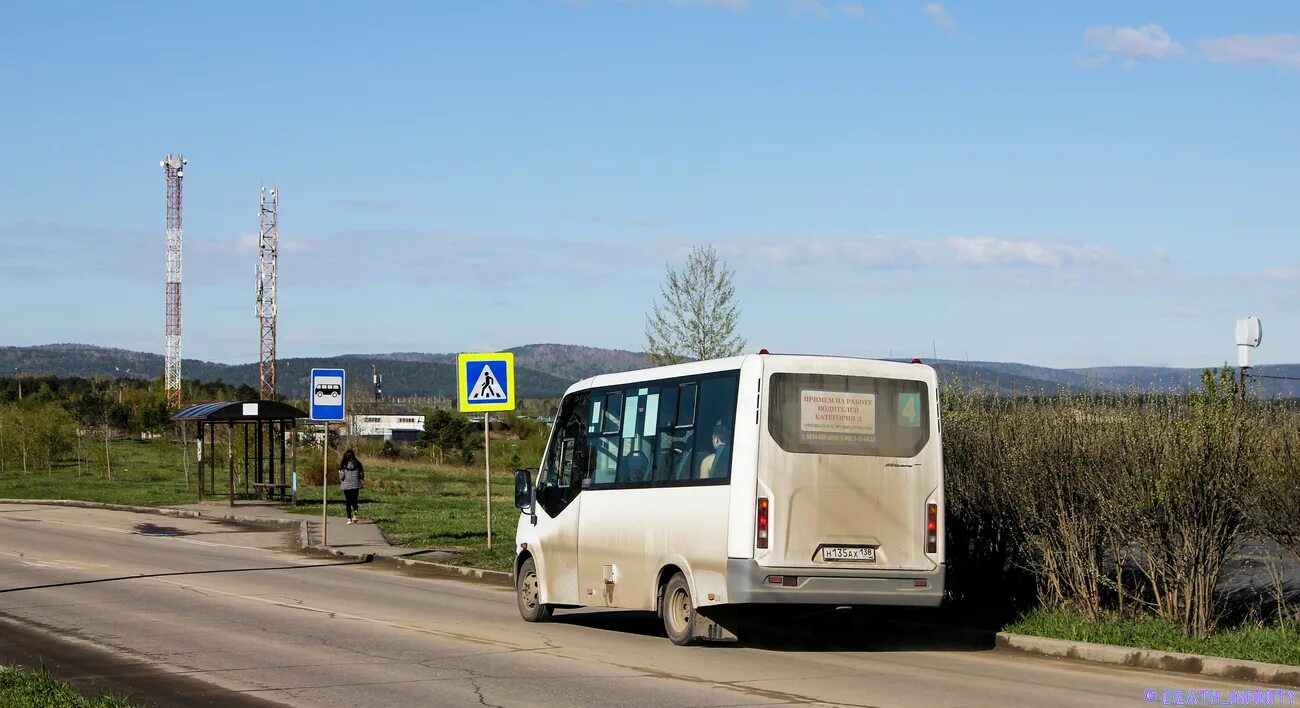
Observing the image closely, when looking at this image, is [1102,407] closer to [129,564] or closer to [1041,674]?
[1041,674]

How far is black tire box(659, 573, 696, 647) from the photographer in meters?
14.6

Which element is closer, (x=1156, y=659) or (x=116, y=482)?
(x=1156, y=659)

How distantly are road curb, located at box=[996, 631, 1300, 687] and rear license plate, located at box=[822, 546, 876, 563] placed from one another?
1.81m

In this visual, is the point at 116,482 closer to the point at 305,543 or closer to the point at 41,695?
the point at 305,543

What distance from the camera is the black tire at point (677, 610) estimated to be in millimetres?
14562

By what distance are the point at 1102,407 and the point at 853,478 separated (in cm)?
319

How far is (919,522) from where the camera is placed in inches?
559

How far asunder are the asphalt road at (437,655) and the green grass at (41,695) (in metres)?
0.56

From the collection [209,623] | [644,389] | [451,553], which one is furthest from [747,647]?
[451,553]

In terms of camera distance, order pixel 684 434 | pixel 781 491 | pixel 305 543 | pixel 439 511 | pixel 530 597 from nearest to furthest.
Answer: pixel 781 491 → pixel 684 434 → pixel 530 597 → pixel 305 543 → pixel 439 511

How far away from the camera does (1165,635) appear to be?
1382cm

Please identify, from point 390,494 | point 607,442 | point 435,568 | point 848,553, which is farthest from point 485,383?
point 390,494

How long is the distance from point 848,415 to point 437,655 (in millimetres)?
4465

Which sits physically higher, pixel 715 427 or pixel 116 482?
pixel 715 427
